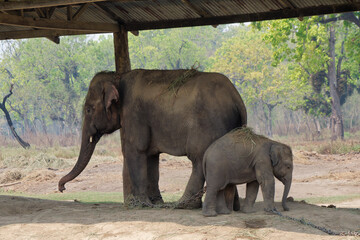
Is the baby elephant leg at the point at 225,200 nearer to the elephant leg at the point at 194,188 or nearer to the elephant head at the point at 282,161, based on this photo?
the elephant leg at the point at 194,188

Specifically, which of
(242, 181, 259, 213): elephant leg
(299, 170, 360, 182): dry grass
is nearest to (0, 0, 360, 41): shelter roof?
(242, 181, 259, 213): elephant leg

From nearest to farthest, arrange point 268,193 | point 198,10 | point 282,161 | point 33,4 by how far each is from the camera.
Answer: point 268,193
point 282,161
point 33,4
point 198,10

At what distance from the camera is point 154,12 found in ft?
36.6

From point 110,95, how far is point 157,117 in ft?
2.87

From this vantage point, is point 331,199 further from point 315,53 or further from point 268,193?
point 315,53

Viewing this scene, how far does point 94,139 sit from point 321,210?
13.1 ft

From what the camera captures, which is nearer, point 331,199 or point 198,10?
point 198,10

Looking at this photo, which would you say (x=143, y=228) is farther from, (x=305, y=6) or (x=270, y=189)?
(x=305, y=6)

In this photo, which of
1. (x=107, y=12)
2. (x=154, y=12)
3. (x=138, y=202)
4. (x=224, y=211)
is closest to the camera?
(x=224, y=211)

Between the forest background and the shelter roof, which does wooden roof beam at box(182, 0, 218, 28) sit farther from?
the forest background

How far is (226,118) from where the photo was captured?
362 inches

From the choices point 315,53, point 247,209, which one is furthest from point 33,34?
point 315,53

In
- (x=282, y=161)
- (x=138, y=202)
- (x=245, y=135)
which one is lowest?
(x=138, y=202)

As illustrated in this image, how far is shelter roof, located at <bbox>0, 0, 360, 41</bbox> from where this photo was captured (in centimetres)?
982
